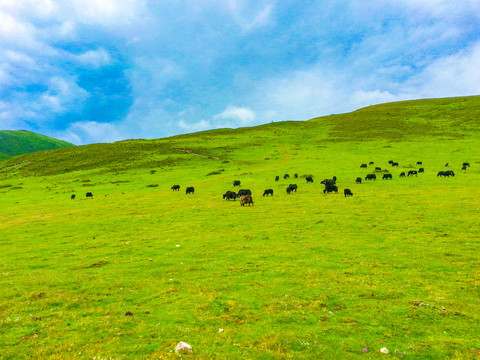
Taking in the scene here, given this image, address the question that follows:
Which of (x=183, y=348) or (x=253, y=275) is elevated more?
(x=183, y=348)

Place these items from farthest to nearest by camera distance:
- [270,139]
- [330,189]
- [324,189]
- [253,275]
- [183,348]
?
1. [270,139]
2. [324,189]
3. [330,189]
4. [253,275]
5. [183,348]

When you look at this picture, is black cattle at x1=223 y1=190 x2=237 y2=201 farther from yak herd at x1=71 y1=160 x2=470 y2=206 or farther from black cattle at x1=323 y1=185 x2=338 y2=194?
black cattle at x1=323 y1=185 x2=338 y2=194

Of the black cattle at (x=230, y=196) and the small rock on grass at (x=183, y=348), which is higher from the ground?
the black cattle at (x=230, y=196)

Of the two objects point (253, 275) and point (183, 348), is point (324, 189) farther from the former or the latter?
point (183, 348)

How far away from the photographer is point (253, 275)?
13.9 metres

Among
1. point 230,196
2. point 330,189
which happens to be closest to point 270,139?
point 330,189

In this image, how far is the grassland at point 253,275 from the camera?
8.30 metres

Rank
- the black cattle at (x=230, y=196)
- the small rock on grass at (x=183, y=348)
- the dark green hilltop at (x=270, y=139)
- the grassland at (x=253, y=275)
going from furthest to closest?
the dark green hilltop at (x=270, y=139), the black cattle at (x=230, y=196), the grassland at (x=253, y=275), the small rock on grass at (x=183, y=348)

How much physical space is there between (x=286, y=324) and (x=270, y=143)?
359ft

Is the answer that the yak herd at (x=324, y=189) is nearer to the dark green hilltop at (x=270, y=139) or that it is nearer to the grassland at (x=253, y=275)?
the grassland at (x=253, y=275)

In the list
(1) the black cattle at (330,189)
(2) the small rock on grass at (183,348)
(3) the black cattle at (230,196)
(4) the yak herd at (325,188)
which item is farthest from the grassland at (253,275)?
(1) the black cattle at (330,189)

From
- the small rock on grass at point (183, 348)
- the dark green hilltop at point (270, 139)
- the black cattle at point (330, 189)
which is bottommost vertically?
the small rock on grass at point (183, 348)

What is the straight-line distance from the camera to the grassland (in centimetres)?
830

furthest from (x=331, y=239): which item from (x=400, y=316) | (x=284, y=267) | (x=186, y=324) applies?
(x=186, y=324)
